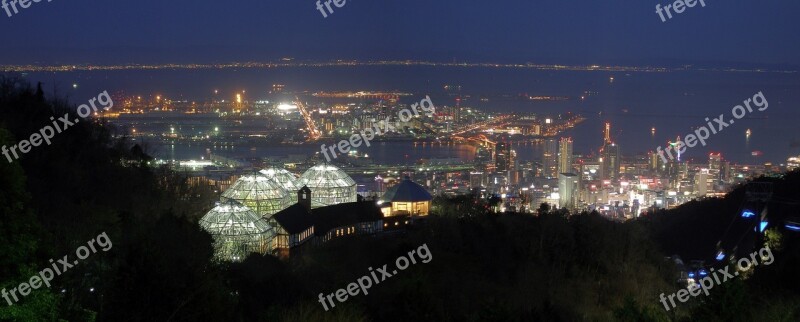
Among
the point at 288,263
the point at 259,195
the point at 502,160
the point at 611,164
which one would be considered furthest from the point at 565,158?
the point at 288,263

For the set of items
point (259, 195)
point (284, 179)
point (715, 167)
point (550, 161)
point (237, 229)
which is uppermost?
point (284, 179)

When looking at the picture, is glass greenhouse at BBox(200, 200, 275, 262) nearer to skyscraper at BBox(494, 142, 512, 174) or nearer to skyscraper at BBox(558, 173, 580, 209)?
skyscraper at BBox(558, 173, 580, 209)

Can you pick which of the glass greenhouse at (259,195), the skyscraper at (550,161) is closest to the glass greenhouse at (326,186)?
the glass greenhouse at (259,195)

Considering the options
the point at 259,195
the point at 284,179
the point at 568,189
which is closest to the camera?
the point at 259,195

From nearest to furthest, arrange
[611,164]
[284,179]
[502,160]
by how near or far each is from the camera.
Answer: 1. [284,179]
2. [502,160]
3. [611,164]

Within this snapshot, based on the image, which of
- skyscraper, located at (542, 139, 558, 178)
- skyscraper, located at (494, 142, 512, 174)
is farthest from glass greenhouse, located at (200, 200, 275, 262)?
skyscraper, located at (542, 139, 558, 178)

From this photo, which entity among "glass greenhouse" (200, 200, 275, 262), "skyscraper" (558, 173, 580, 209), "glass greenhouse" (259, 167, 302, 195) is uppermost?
"glass greenhouse" (259, 167, 302, 195)

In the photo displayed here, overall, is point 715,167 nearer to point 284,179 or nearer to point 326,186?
point 326,186
